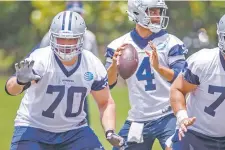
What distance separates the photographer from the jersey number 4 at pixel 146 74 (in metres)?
6.80

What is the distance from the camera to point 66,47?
5938 millimetres

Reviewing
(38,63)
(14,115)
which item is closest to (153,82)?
(38,63)

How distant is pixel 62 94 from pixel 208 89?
1.04 m

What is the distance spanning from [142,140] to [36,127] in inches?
42.6

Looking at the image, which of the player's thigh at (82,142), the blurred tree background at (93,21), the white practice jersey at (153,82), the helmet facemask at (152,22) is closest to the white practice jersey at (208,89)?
the player's thigh at (82,142)

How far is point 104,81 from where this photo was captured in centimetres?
612

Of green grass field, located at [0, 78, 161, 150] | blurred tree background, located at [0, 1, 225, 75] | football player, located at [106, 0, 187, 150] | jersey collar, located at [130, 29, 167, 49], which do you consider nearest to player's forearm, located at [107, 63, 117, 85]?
football player, located at [106, 0, 187, 150]

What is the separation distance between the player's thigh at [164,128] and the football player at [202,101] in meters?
0.65

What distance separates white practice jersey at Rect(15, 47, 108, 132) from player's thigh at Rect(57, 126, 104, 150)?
73mm

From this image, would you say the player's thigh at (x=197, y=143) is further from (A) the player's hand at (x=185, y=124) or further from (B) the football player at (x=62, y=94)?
(B) the football player at (x=62, y=94)

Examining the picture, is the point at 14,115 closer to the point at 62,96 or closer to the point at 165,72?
the point at 165,72

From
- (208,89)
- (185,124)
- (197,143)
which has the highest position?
(208,89)

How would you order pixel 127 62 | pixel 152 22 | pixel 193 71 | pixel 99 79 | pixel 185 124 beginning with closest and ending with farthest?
pixel 185 124 < pixel 193 71 < pixel 99 79 < pixel 127 62 < pixel 152 22

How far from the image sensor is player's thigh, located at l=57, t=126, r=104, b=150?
19.8 ft
